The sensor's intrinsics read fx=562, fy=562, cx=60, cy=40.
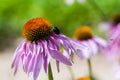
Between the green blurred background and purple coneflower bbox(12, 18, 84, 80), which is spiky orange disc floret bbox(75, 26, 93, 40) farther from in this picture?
the green blurred background

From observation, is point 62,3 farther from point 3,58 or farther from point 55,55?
point 55,55

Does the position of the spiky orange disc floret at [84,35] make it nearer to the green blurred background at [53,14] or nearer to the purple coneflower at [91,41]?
the purple coneflower at [91,41]

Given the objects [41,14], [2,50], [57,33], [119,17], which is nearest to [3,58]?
[2,50]

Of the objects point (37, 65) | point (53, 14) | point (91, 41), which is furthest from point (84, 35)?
point (53, 14)

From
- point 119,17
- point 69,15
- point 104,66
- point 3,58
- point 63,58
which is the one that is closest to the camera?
point 63,58

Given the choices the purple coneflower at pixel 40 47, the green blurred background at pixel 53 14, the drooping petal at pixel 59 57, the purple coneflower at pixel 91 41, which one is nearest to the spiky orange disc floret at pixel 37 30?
the purple coneflower at pixel 40 47

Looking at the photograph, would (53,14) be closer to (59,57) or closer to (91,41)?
(91,41)

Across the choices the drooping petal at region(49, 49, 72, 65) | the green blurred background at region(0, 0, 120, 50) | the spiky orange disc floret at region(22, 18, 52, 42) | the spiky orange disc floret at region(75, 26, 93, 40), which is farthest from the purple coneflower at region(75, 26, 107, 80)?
the green blurred background at region(0, 0, 120, 50)
